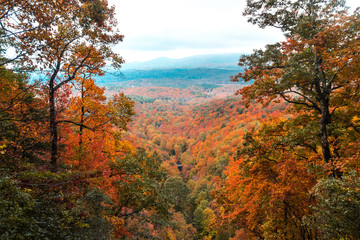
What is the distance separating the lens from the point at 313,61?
7.70m

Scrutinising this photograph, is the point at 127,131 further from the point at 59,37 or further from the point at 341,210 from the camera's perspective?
the point at 341,210

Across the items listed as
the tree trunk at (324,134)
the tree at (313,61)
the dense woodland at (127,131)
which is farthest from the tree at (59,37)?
the tree trunk at (324,134)

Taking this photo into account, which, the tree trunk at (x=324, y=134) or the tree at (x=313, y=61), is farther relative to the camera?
the tree trunk at (x=324, y=134)

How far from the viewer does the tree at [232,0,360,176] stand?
20.3 feet

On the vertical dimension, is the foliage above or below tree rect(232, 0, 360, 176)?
below

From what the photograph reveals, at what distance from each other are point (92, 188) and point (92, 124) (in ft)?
16.0

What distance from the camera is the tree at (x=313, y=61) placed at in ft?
20.3

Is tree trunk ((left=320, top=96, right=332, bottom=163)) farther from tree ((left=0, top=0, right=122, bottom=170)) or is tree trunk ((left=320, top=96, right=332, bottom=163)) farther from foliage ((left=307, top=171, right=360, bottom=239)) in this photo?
tree ((left=0, top=0, right=122, bottom=170))

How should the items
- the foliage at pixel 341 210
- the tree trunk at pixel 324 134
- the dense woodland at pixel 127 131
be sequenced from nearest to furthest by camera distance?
the foliage at pixel 341 210, the dense woodland at pixel 127 131, the tree trunk at pixel 324 134

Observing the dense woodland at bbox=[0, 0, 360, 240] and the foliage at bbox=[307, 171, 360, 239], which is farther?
the dense woodland at bbox=[0, 0, 360, 240]

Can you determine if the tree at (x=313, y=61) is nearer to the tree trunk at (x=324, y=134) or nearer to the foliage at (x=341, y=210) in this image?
the tree trunk at (x=324, y=134)

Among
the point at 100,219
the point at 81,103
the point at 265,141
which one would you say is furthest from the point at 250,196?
the point at 81,103

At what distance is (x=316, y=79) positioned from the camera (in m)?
7.71

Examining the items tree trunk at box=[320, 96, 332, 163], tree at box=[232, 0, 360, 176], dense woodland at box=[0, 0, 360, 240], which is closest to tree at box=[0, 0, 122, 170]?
dense woodland at box=[0, 0, 360, 240]
